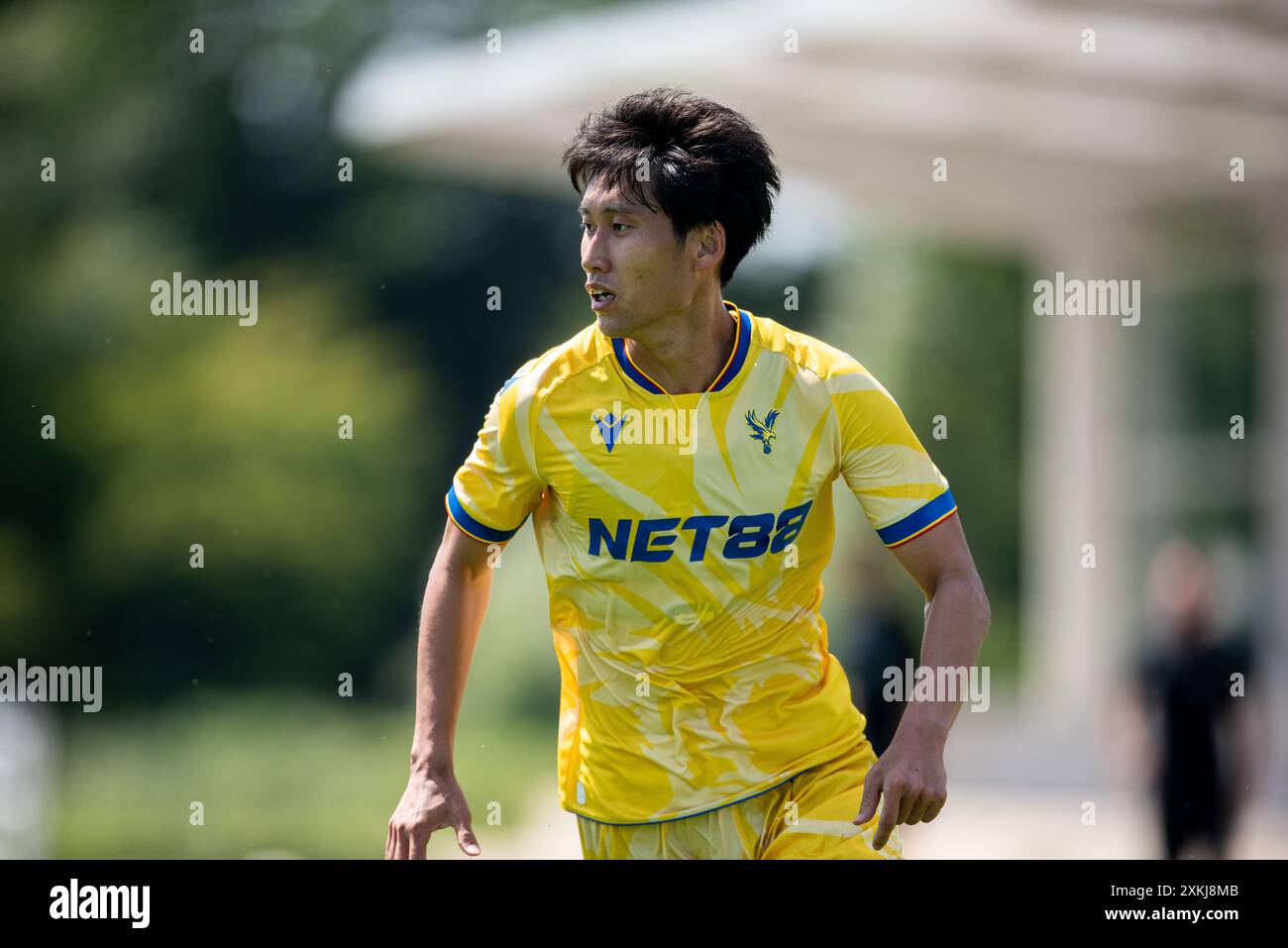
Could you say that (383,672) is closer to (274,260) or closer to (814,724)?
(274,260)

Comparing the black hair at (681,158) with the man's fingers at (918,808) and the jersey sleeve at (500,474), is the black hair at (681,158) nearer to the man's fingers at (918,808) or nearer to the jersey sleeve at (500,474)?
the jersey sleeve at (500,474)

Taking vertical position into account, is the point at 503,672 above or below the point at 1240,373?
below

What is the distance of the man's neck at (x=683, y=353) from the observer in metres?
4.35

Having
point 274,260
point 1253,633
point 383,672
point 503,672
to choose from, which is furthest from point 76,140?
point 1253,633

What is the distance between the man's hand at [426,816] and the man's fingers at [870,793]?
0.95m

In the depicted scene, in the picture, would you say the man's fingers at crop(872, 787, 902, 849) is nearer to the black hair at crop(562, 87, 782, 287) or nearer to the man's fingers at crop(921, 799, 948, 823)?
the man's fingers at crop(921, 799, 948, 823)

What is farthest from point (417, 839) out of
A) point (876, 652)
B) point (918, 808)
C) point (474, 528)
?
point (876, 652)

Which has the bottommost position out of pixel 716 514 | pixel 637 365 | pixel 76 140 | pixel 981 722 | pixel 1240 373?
pixel 981 722

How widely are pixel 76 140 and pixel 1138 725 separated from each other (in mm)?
22401

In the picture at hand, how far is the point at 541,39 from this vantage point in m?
14.9

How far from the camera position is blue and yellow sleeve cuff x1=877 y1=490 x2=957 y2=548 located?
4250 mm

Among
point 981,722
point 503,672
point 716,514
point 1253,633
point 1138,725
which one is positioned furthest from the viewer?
point 503,672
